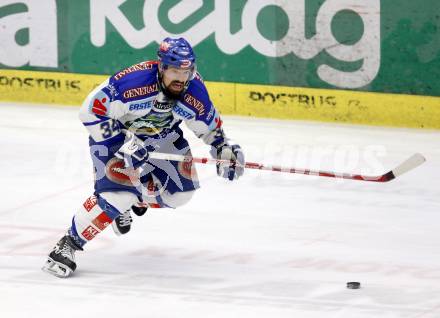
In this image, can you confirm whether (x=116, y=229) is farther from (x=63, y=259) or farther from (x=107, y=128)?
(x=107, y=128)

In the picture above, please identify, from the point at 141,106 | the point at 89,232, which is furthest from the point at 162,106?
the point at 89,232

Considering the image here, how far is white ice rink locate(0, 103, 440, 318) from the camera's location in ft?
20.7

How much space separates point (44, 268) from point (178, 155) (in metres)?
1.01

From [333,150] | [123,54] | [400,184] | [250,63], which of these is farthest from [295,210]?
[123,54]

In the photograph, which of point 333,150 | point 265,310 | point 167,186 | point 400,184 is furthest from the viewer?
point 333,150

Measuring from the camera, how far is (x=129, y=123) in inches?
273

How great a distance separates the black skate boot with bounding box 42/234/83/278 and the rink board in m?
4.62

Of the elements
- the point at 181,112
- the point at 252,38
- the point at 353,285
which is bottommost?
the point at 353,285

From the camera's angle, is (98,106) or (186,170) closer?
(98,106)

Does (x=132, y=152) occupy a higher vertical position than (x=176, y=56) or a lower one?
lower

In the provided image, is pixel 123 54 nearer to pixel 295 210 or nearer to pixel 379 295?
pixel 295 210

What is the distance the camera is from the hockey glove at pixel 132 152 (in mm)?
6699

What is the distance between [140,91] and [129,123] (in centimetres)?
31

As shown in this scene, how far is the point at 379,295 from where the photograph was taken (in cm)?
640
